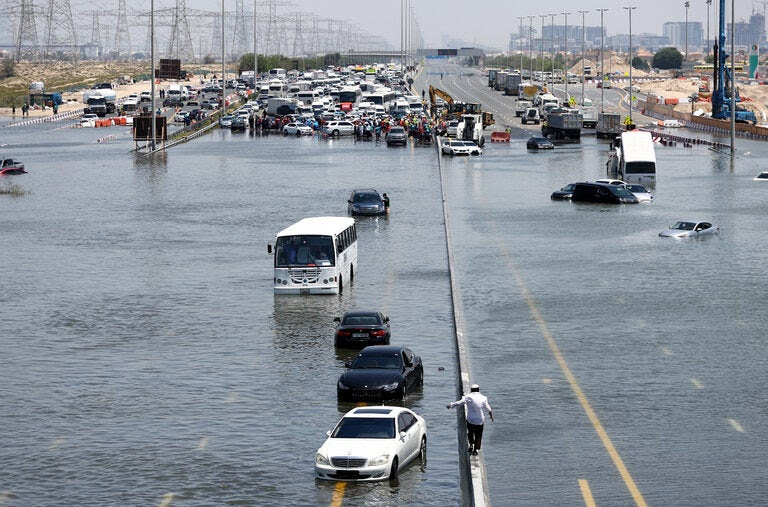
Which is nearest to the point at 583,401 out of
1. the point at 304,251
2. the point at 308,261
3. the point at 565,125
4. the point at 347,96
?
the point at 304,251

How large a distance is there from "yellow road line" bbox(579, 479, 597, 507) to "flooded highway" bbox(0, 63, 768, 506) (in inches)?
2.5

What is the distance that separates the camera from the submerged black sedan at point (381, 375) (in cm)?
3095

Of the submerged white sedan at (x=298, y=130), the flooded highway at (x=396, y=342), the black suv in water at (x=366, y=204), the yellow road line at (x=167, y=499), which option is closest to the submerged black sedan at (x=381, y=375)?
the flooded highway at (x=396, y=342)

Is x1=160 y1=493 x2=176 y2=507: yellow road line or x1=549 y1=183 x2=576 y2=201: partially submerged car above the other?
x1=549 y1=183 x2=576 y2=201: partially submerged car

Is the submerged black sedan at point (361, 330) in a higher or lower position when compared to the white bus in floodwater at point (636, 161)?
lower

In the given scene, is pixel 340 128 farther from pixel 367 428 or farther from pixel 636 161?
pixel 367 428

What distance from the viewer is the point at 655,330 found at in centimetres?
3975

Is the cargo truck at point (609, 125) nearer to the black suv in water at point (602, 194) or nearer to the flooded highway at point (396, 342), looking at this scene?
the flooded highway at point (396, 342)

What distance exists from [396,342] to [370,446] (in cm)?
1328

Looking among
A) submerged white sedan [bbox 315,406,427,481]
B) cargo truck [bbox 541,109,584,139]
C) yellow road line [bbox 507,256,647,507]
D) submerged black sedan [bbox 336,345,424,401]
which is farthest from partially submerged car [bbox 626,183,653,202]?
submerged white sedan [bbox 315,406,427,481]

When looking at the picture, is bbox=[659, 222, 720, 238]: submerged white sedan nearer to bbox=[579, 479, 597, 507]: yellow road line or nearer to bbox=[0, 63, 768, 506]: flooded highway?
bbox=[0, 63, 768, 506]: flooded highway

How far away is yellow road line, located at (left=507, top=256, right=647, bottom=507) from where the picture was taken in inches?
966

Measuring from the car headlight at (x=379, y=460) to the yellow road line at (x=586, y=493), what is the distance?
3413 millimetres

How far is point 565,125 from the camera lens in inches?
4879
